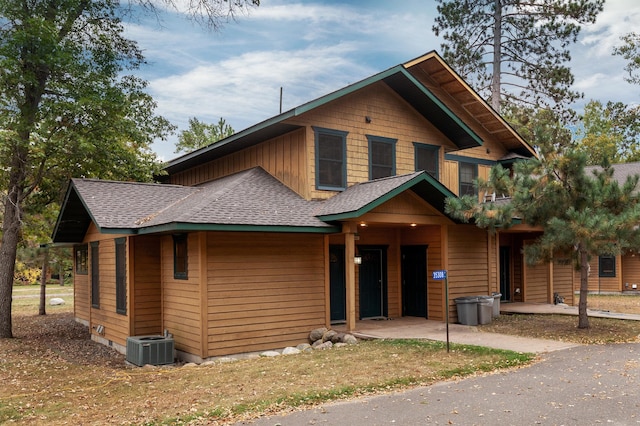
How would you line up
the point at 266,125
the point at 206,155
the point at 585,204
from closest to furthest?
the point at 585,204
the point at 266,125
the point at 206,155

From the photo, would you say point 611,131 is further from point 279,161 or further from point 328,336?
point 328,336

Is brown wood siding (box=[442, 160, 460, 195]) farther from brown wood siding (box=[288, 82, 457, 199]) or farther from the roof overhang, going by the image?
brown wood siding (box=[288, 82, 457, 199])

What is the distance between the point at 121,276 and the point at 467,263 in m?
Answer: 9.15

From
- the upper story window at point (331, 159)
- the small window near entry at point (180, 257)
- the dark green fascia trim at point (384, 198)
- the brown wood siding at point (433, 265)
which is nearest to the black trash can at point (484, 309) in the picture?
the brown wood siding at point (433, 265)

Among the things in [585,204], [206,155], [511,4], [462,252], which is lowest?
[462,252]

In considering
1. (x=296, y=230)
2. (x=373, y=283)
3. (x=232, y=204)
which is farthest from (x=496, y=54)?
(x=232, y=204)

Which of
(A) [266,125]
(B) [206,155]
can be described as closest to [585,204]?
(A) [266,125]

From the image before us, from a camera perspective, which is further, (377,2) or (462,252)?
(462,252)

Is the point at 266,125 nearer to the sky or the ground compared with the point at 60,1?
nearer to the ground

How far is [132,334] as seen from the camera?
41.8 feet

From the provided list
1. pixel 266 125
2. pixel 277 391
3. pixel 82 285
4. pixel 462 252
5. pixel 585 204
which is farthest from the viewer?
pixel 82 285

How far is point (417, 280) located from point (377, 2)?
7.53 m

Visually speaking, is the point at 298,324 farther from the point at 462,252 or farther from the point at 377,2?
the point at 377,2

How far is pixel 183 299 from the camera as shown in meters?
11.9
